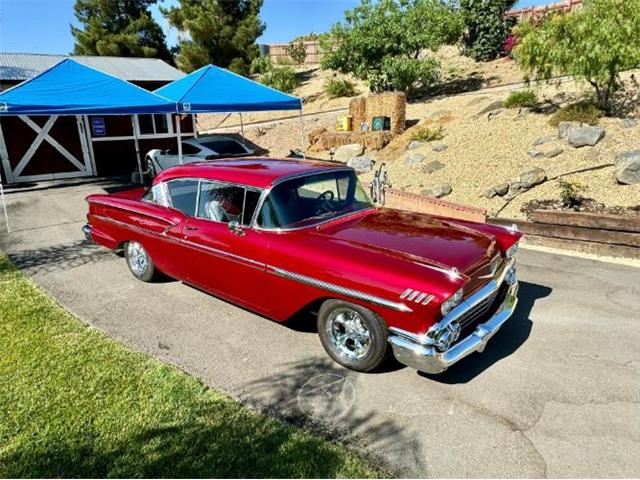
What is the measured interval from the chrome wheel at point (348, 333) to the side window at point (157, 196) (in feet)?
8.51

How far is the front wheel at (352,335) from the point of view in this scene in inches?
136

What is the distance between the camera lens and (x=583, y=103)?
37.5ft

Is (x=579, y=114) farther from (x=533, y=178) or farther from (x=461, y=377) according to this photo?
(x=461, y=377)

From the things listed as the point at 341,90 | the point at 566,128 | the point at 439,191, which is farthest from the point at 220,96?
the point at 341,90

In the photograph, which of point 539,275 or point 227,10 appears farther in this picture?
point 227,10

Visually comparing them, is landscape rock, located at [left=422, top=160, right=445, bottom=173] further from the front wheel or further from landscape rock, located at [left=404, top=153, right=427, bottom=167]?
the front wheel

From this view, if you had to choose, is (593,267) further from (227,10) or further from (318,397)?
(227,10)

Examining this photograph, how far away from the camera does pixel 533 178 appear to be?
8.83 metres

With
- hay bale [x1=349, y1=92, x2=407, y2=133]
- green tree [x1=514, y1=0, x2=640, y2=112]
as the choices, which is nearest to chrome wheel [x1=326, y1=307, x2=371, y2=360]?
green tree [x1=514, y1=0, x2=640, y2=112]

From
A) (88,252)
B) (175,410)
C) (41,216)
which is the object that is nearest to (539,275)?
(175,410)

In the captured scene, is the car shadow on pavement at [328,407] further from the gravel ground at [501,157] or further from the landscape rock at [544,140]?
the landscape rock at [544,140]

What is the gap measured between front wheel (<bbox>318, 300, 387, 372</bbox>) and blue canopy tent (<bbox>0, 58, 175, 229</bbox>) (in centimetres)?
748

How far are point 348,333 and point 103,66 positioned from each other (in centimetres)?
1532

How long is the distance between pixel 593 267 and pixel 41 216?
33.3 ft
